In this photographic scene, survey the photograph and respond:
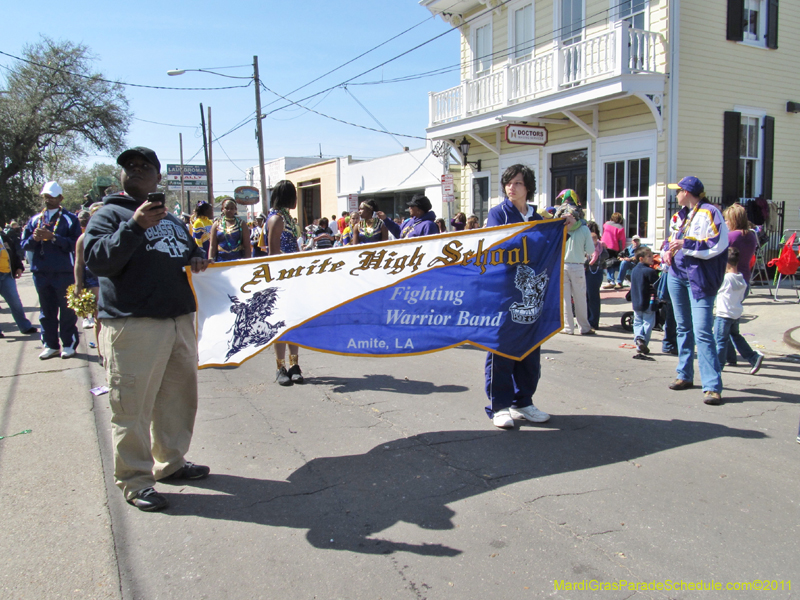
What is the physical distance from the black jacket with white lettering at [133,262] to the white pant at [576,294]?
6.55 m

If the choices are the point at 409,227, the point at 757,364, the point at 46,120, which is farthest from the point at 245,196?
the point at 757,364

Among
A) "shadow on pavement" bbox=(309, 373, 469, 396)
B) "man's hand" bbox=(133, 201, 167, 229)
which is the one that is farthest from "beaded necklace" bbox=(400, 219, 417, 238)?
"man's hand" bbox=(133, 201, 167, 229)

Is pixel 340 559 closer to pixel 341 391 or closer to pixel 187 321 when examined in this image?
pixel 187 321

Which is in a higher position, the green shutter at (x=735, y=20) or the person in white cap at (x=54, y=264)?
the green shutter at (x=735, y=20)

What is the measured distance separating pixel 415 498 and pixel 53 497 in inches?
86.1

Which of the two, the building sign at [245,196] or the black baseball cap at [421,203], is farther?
the building sign at [245,196]

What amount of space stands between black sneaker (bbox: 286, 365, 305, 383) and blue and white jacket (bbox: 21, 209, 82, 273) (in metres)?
3.64

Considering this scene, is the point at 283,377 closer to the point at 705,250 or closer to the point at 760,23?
the point at 705,250

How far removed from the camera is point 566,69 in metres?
14.2

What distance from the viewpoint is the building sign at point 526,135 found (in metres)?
14.4

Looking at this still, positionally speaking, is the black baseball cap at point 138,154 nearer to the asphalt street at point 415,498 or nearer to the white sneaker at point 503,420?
the asphalt street at point 415,498

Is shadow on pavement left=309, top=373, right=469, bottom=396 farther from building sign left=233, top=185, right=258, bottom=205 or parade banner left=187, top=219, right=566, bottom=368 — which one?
building sign left=233, top=185, right=258, bottom=205

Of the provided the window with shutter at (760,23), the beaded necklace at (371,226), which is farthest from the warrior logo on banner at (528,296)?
the window with shutter at (760,23)

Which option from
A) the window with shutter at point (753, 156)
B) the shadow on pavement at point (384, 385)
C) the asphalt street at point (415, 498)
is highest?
the window with shutter at point (753, 156)
